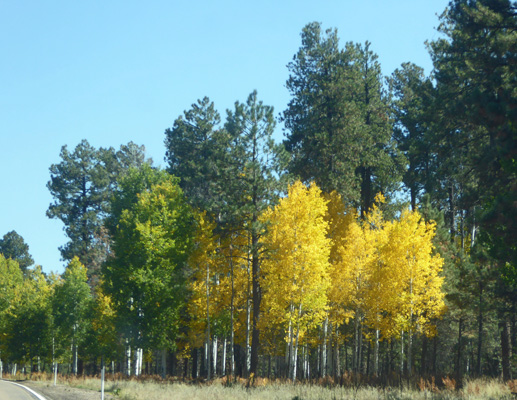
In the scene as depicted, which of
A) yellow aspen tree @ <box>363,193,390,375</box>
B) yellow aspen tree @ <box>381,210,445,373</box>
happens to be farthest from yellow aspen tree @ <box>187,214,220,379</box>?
yellow aspen tree @ <box>381,210,445,373</box>

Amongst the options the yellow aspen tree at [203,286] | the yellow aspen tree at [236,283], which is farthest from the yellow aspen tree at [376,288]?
the yellow aspen tree at [203,286]

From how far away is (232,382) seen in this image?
32188 mm

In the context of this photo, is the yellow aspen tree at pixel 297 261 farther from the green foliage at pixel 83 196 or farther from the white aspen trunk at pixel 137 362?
the green foliage at pixel 83 196

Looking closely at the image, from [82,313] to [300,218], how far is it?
994 inches

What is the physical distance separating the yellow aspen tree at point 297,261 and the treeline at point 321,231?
0.28 ft

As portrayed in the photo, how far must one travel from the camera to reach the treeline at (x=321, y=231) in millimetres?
28016

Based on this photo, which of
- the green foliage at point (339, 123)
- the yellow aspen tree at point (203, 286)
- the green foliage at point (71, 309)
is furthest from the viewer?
the green foliage at point (71, 309)

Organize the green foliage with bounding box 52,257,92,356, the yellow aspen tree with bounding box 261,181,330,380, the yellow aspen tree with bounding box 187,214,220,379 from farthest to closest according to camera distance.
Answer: the green foliage with bounding box 52,257,92,356 < the yellow aspen tree with bounding box 187,214,220,379 < the yellow aspen tree with bounding box 261,181,330,380

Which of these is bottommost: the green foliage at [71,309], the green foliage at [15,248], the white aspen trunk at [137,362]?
the white aspen trunk at [137,362]

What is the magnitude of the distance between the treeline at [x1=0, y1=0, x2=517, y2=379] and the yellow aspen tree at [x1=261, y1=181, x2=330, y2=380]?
3.4 inches

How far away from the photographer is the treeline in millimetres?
28016

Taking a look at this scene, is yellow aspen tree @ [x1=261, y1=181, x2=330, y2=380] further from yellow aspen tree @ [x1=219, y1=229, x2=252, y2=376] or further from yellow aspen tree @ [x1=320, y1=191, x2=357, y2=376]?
yellow aspen tree @ [x1=219, y1=229, x2=252, y2=376]

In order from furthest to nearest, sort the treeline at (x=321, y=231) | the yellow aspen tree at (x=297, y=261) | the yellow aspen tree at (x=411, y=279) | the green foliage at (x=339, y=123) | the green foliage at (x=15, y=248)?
the green foliage at (x=15, y=248), the green foliage at (x=339, y=123), the yellow aspen tree at (x=411, y=279), the yellow aspen tree at (x=297, y=261), the treeline at (x=321, y=231)

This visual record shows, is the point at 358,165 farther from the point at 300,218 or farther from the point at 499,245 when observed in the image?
the point at 499,245
